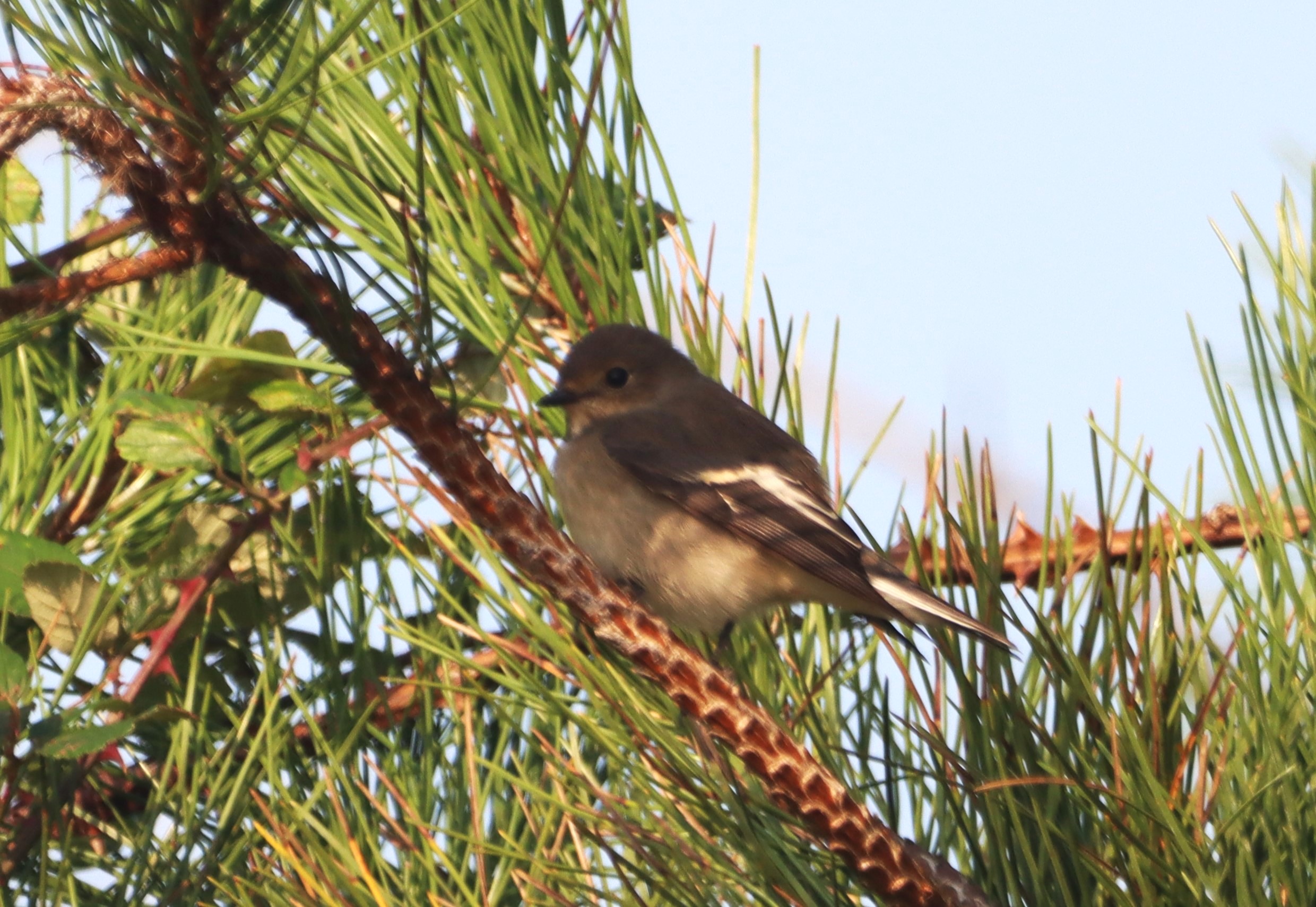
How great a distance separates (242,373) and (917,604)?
975mm

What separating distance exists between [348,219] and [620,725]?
0.87 m

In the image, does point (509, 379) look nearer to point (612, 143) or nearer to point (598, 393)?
point (612, 143)

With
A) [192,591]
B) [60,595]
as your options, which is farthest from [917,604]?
[60,595]

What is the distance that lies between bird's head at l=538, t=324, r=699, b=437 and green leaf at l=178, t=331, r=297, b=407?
0.42m

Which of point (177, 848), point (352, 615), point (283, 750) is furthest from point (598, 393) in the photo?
Result: point (177, 848)

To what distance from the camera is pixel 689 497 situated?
2.99 meters

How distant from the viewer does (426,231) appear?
124 centimetres

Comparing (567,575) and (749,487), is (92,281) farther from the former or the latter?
(749,487)

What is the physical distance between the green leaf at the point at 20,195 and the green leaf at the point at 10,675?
0.66 meters

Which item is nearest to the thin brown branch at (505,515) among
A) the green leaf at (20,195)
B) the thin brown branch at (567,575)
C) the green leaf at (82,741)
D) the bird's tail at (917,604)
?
the thin brown branch at (567,575)

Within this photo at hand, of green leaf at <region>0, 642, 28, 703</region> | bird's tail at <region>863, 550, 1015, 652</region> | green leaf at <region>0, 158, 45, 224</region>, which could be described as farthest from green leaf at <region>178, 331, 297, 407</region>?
bird's tail at <region>863, 550, 1015, 652</region>

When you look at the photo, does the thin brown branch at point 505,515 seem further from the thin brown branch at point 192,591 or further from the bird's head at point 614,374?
the bird's head at point 614,374

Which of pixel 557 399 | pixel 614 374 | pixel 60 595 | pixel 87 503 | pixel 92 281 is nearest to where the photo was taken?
pixel 92 281

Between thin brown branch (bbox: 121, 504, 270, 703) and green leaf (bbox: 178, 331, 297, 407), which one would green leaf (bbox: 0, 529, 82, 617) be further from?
green leaf (bbox: 178, 331, 297, 407)
